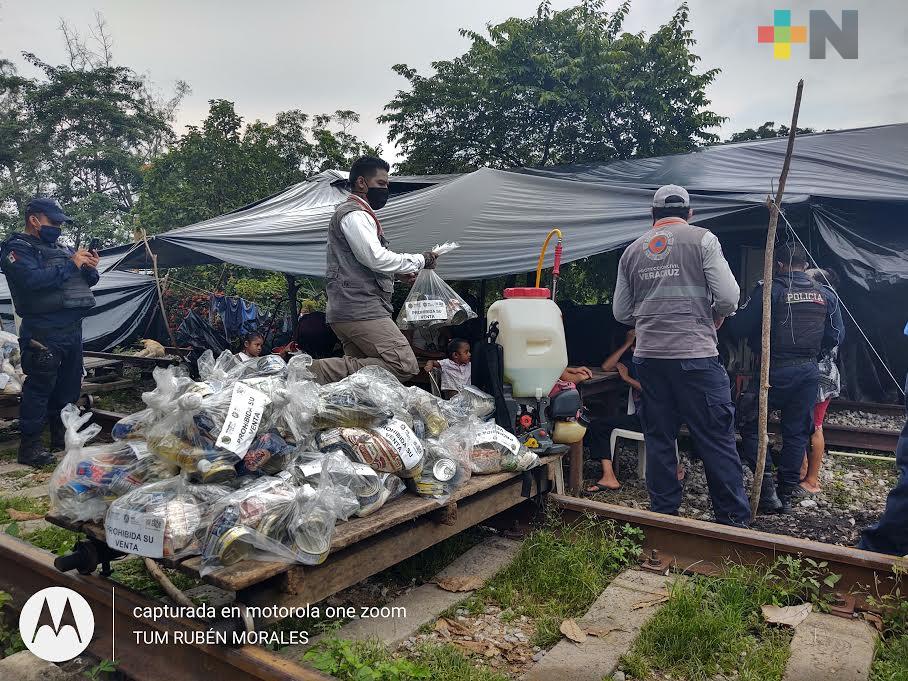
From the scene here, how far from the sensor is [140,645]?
2.42 m

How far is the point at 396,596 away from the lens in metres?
3.09

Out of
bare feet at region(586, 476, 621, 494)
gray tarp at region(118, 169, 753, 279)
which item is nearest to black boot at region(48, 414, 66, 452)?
Result: gray tarp at region(118, 169, 753, 279)

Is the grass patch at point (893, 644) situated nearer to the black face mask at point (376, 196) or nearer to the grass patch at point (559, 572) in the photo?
the grass patch at point (559, 572)

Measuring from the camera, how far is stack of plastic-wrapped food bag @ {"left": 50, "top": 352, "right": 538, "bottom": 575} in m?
2.24

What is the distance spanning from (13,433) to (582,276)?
728cm

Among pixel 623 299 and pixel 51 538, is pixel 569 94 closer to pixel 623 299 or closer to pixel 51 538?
pixel 623 299

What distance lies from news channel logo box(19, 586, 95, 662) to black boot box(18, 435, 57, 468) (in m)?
3.12

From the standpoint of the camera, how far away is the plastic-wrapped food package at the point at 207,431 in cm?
241

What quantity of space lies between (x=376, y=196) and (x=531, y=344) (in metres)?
1.38

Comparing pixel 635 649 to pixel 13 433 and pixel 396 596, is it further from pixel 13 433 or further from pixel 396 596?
pixel 13 433

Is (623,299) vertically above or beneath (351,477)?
above

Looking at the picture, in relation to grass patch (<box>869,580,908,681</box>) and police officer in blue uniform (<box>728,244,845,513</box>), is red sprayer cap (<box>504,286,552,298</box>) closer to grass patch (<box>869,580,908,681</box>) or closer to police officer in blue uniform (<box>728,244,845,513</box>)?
police officer in blue uniform (<box>728,244,845,513</box>)

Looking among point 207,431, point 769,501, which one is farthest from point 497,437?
point 769,501

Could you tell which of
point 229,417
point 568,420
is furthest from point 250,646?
point 568,420
